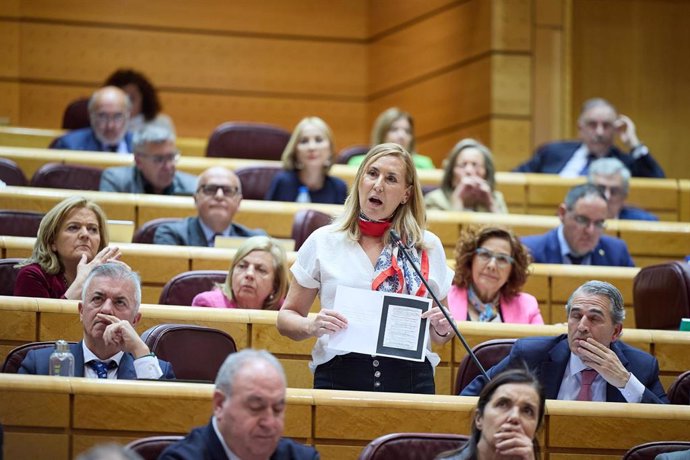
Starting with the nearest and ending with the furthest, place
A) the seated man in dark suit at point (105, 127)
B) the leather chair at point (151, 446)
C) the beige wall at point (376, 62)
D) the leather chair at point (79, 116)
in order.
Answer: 1. the leather chair at point (151, 446)
2. the seated man in dark suit at point (105, 127)
3. the leather chair at point (79, 116)
4. the beige wall at point (376, 62)

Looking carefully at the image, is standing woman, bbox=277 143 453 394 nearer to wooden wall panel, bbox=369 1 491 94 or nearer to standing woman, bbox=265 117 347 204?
standing woman, bbox=265 117 347 204

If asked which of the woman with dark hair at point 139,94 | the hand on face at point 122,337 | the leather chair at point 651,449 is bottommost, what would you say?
the leather chair at point 651,449

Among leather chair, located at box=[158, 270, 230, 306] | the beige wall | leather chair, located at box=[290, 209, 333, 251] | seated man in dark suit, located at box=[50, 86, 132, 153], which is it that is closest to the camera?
leather chair, located at box=[158, 270, 230, 306]

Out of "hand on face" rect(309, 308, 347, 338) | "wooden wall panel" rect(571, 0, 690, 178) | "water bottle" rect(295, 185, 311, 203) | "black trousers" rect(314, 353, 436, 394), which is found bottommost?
"black trousers" rect(314, 353, 436, 394)

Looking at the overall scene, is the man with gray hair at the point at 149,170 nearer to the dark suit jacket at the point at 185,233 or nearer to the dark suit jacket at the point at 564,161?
the dark suit jacket at the point at 185,233

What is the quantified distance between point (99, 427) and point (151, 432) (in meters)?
0.14

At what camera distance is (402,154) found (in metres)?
3.56

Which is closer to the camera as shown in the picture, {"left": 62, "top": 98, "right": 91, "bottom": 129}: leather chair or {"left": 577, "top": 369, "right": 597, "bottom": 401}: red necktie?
{"left": 577, "top": 369, "right": 597, "bottom": 401}: red necktie

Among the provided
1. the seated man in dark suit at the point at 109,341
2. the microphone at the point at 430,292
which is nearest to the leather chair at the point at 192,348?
the seated man in dark suit at the point at 109,341

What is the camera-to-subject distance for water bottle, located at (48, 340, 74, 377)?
11.4 ft

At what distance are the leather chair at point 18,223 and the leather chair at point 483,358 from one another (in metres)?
2.02

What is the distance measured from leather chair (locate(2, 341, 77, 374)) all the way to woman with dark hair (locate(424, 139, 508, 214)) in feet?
9.25

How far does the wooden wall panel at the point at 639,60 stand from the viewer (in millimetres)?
8289

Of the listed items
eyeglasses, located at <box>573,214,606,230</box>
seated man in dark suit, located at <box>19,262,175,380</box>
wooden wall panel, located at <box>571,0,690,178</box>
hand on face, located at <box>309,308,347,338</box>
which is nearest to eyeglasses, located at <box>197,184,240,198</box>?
eyeglasses, located at <box>573,214,606,230</box>
